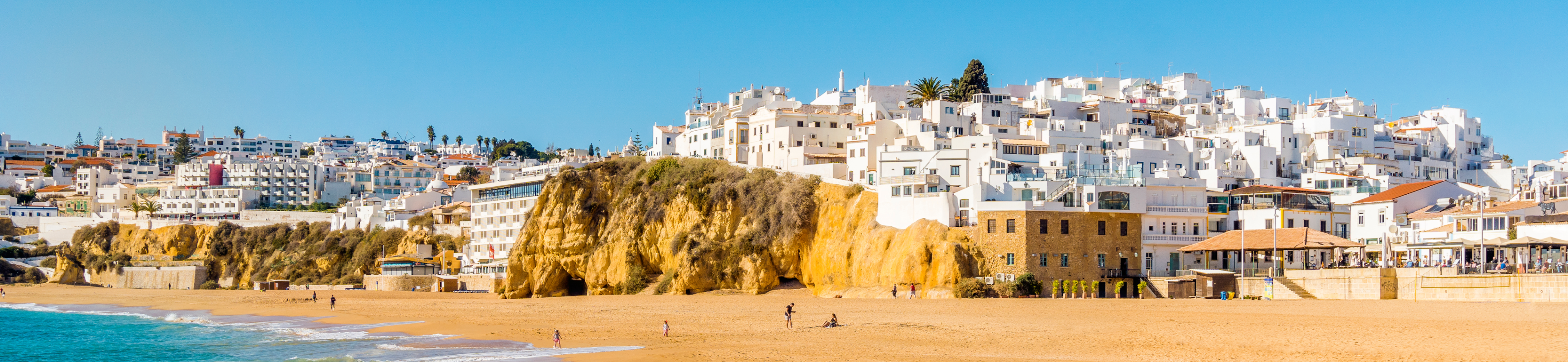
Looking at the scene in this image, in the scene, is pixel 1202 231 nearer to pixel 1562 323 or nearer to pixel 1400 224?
pixel 1400 224

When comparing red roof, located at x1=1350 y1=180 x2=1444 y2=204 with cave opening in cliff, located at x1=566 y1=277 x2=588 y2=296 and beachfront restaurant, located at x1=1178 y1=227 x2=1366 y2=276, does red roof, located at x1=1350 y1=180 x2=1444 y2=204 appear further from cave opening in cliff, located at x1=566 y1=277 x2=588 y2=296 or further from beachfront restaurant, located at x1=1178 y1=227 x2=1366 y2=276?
cave opening in cliff, located at x1=566 y1=277 x2=588 y2=296

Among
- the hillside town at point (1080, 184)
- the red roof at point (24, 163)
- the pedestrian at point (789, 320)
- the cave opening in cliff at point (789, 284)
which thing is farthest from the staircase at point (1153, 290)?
the red roof at point (24, 163)

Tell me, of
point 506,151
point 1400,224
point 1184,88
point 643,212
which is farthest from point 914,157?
point 506,151

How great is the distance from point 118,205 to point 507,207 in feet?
182

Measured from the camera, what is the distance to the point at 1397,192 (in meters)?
48.4

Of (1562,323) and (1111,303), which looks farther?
(1111,303)

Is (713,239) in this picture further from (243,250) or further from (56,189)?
(56,189)

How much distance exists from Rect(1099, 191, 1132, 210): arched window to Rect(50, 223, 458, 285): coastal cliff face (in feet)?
149

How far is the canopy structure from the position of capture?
4019cm

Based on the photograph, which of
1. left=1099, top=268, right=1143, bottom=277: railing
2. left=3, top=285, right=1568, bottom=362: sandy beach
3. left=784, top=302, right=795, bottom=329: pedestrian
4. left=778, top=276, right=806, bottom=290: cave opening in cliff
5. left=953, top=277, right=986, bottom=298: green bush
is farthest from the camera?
left=778, top=276, right=806, bottom=290: cave opening in cliff

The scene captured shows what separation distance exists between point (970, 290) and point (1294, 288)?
1021 cm

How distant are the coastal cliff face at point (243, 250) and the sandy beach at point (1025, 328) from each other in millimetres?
30233

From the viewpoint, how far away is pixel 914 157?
51281 mm

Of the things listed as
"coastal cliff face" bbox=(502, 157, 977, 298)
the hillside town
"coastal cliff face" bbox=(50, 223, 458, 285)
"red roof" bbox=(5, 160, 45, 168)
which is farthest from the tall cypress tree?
"red roof" bbox=(5, 160, 45, 168)
